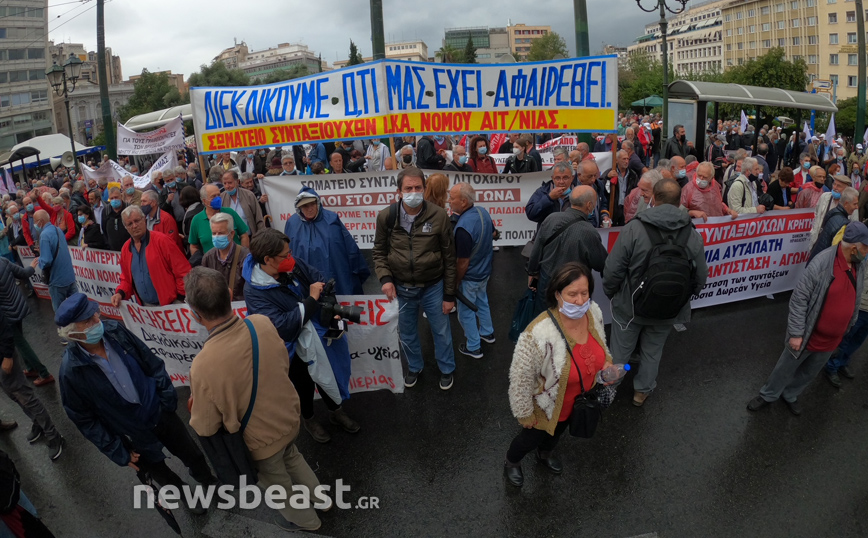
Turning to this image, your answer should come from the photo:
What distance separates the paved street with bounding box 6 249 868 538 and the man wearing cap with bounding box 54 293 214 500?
65 cm

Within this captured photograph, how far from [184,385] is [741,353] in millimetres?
5474

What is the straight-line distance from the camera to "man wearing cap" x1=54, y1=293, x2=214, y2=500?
3182 millimetres

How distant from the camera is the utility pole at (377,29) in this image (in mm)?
8469

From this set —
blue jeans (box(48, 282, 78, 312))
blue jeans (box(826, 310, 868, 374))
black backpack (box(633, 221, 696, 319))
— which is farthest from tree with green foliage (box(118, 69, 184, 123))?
blue jeans (box(826, 310, 868, 374))

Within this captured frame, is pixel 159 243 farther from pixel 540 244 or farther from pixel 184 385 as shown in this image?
pixel 540 244

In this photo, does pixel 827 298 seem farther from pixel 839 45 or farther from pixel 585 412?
pixel 839 45

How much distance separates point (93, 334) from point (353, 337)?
1906 mm

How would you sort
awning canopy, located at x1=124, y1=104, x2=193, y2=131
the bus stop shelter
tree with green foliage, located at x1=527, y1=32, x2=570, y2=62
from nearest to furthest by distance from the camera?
the bus stop shelter, awning canopy, located at x1=124, y1=104, x2=193, y2=131, tree with green foliage, located at x1=527, y1=32, x2=570, y2=62

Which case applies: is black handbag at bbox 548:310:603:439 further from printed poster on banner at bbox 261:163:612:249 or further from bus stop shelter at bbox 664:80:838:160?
bus stop shelter at bbox 664:80:838:160

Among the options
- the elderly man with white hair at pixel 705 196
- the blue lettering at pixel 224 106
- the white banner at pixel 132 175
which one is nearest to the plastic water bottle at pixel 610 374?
the elderly man with white hair at pixel 705 196

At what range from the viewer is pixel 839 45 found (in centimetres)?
7425

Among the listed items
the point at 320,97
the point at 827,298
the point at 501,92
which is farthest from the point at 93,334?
the point at 501,92

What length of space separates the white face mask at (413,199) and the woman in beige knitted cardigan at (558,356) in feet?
5.27
